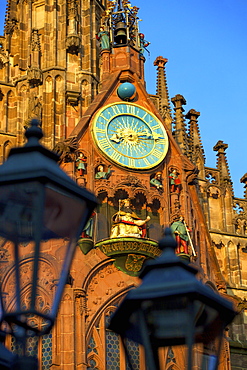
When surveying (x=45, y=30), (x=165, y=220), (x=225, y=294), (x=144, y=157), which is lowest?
(x=225, y=294)

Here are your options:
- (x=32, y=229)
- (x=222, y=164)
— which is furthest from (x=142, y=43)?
(x=32, y=229)

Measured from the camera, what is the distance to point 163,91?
3250 cm

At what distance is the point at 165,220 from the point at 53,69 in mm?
6820

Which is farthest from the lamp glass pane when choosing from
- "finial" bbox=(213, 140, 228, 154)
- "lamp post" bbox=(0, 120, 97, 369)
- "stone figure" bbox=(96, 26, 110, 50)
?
"finial" bbox=(213, 140, 228, 154)

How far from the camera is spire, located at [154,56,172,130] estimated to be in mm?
31609

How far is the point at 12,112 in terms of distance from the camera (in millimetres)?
29766

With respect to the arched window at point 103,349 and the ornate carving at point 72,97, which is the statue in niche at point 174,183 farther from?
the arched window at point 103,349

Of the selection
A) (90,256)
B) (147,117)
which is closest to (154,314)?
(90,256)

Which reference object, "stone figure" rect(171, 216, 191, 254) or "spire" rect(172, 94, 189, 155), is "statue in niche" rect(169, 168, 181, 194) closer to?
"stone figure" rect(171, 216, 191, 254)

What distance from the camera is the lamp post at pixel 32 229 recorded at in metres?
7.85

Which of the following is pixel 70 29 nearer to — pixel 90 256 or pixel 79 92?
pixel 79 92

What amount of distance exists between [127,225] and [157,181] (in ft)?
7.40

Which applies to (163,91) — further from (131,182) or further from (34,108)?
(131,182)

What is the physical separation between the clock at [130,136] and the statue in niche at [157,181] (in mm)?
379
